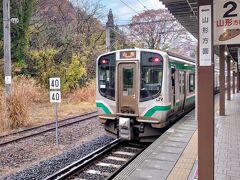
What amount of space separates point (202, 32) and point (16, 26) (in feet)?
63.3

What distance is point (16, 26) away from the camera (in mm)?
21266

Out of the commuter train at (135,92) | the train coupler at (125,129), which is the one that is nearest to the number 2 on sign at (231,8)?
the commuter train at (135,92)

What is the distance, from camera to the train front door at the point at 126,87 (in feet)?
29.1

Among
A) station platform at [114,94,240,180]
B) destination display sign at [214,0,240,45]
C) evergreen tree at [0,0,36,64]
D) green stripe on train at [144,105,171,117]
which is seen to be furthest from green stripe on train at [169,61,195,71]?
evergreen tree at [0,0,36,64]

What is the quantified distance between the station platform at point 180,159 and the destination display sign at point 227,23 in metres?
2.25

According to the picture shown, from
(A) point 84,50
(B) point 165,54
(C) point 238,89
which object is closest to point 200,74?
(B) point 165,54

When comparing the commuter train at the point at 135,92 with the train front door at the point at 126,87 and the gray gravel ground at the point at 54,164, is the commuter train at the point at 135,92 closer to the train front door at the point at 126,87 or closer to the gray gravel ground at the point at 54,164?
the train front door at the point at 126,87

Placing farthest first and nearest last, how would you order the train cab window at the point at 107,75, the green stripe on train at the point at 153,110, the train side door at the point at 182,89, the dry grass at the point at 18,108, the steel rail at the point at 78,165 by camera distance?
the dry grass at the point at 18,108 → the train side door at the point at 182,89 → the train cab window at the point at 107,75 → the green stripe on train at the point at 153,110 → the steel rail at the point at 78,165

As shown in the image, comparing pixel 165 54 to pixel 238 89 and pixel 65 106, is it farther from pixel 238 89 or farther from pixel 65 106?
pixel 238 89

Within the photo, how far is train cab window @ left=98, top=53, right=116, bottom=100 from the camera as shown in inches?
360

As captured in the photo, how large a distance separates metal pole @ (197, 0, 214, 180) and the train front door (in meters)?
4.77

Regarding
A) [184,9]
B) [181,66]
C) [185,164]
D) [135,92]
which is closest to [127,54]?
[135,92]

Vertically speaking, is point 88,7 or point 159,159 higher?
point 88,7

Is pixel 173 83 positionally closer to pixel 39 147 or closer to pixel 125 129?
pixel 125 129
